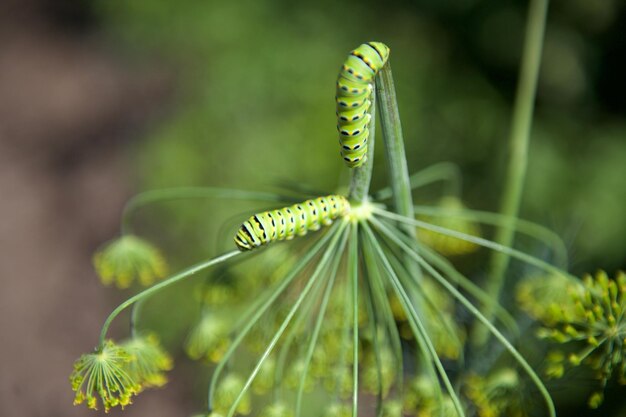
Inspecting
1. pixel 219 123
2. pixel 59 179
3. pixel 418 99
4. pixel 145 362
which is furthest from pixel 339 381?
pixel 59 179

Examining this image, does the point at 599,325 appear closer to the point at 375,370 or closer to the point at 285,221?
the point at 375,370

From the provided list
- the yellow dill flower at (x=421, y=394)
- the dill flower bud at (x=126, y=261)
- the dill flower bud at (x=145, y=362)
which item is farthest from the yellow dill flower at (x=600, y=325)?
the dill flower bud at (x=126, y=261)

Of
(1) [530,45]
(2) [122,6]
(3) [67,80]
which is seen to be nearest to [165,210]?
(2) [122,6]

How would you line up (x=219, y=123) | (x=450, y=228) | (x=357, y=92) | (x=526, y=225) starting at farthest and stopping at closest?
(x=219, y=123) < (x=450, y=228) < (x=526, y=225) < (x=357, y=92)

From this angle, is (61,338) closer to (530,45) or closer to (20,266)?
(20,266)

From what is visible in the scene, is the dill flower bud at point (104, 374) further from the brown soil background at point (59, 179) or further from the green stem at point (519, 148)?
the brown soil background at point (59, 179)

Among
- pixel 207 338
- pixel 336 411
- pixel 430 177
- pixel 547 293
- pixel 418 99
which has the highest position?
pixel 418 99

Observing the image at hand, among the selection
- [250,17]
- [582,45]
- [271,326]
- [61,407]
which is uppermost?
[250,17]
